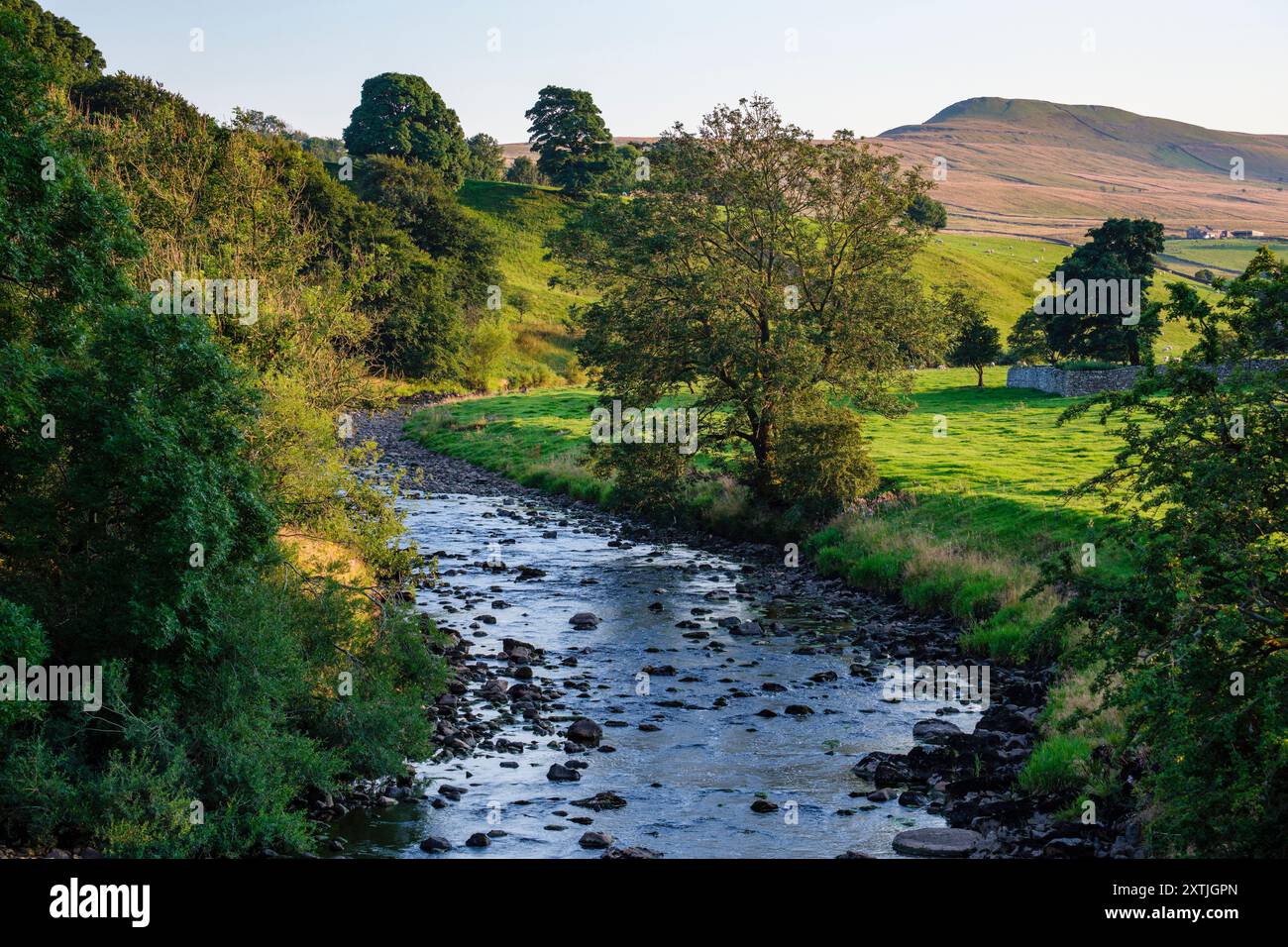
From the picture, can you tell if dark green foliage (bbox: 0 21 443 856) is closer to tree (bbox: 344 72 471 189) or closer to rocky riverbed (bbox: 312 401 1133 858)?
rocky riverbed (bbox: 312 401 1133 858)

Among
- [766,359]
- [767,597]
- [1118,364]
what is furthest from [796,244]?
[1118,364]

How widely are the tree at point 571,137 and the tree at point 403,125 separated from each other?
12.7 meters

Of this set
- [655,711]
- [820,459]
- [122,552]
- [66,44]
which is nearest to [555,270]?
[66,44]

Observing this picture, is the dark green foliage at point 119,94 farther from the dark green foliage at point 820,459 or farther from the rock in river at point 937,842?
the rock in river at point 937,842

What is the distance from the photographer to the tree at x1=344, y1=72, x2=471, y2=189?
469 feet

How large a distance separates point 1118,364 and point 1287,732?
5889 cm

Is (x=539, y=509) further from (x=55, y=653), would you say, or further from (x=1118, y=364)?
(x=1118, y=364)

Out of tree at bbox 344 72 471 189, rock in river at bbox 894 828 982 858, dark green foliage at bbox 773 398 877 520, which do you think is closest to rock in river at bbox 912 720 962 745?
rock in river at bbox 894 828 982 858

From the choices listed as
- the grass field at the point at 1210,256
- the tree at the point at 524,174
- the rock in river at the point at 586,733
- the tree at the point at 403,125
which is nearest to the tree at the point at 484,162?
the tree at the point at 524,174

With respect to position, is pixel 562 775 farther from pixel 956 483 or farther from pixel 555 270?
pixel 555 270

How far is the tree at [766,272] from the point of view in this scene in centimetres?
3944

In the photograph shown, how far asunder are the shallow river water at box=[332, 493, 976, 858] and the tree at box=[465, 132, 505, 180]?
5668 inches

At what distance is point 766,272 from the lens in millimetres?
40906

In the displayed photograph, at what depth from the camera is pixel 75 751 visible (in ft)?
51.1
